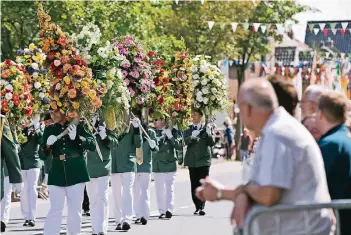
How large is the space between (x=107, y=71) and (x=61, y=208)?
2.85 metres

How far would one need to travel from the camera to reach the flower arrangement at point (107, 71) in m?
15.1

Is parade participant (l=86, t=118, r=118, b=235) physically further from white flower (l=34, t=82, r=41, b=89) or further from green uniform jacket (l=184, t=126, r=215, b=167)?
green uniform jacket (l=184, t=126, r=215, b=167)

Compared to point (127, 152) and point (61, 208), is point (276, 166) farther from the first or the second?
point (127, 152)

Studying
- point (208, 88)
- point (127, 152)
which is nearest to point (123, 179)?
point (127, 152)

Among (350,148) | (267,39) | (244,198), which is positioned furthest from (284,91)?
(267,39)

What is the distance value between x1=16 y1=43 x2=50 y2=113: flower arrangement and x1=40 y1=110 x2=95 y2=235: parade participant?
8.57 ft

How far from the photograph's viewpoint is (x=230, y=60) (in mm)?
46469

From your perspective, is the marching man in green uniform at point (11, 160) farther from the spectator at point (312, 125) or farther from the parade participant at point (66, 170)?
the spectator at point (312, 125)

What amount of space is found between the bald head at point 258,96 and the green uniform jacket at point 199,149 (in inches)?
485

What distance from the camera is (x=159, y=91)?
1825 centimetres

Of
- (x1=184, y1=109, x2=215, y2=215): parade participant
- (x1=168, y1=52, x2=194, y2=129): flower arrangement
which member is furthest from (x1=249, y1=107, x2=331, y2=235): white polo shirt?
(x1=168, y1=52, x2=194, y2=129): flower arrangement

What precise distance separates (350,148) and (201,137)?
11.4 metres

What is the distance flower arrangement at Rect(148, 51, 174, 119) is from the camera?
59.3 ft

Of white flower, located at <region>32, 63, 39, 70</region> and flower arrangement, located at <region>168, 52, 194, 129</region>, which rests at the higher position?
white flower, located at <region>32, 63, 39, 70</region>
